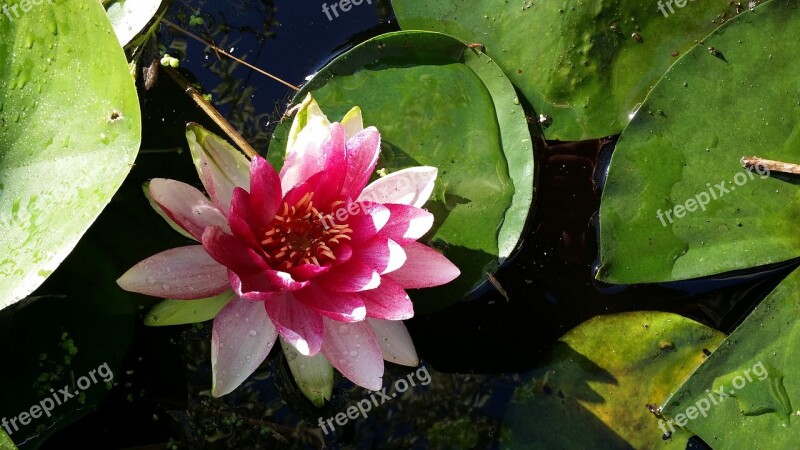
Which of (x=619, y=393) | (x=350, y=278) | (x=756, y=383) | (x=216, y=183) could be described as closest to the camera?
(x=350, y=278)

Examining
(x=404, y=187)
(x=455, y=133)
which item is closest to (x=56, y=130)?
(x=404, y=187)

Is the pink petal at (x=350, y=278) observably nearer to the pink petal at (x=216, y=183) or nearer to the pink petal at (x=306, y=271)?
the pink petal at (x=306, y=271)

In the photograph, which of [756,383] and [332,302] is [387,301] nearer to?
[332,302]

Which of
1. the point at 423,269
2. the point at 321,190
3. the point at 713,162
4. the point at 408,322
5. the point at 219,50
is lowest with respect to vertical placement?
the point at 408,322

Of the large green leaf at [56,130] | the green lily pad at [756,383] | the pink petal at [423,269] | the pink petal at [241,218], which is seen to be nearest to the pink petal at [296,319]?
the pink petal at [241,218]

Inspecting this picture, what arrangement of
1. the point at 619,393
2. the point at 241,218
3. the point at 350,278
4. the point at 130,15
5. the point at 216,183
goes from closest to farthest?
the point at 241,218 → the point at 350,278 → the point at 216,183 → the point at 130,15 → the point at 619,393

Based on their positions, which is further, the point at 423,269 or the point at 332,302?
the point at 423,269
